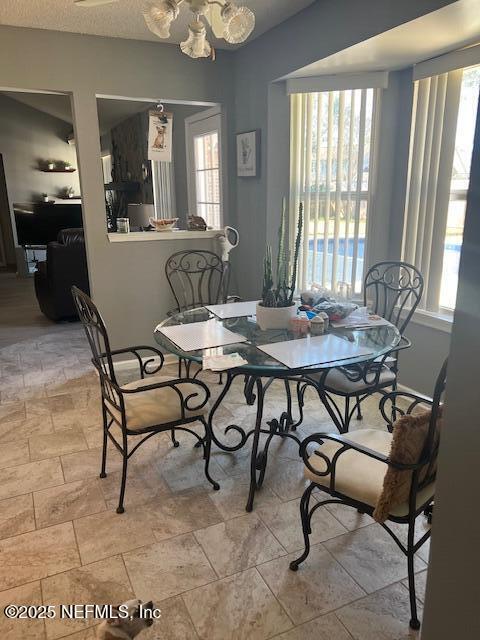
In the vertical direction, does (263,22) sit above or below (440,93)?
above

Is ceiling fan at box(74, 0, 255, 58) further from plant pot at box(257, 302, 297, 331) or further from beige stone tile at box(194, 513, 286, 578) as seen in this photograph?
beige stone tile at box(194, 513, 286, 578)

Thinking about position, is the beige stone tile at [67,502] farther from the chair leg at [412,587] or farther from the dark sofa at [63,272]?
the dark sofa at [63,272]

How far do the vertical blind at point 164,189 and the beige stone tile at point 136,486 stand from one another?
3920mm

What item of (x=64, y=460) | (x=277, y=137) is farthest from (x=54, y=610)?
(x=277, y=137)

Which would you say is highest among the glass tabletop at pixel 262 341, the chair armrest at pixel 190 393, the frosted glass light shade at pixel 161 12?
the frosted glass light shade at pixel 161 12

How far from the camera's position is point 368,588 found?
1706 mm

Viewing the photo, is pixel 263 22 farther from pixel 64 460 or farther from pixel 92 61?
pixel 64 460

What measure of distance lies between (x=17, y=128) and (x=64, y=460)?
7.84m

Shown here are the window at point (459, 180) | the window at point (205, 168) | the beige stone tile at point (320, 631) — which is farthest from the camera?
the window at point (205, 168)

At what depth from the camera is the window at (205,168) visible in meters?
4.23

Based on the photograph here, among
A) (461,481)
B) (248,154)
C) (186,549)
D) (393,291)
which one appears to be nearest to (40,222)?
(248,154)

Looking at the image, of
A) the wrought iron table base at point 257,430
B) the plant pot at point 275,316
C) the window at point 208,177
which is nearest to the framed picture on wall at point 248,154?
the window at point 208,177

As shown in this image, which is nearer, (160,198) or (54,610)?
(54,610)

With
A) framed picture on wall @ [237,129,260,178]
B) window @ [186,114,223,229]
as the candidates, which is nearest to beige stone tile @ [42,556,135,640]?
framed picture on wall @ [237,129,260,178]
